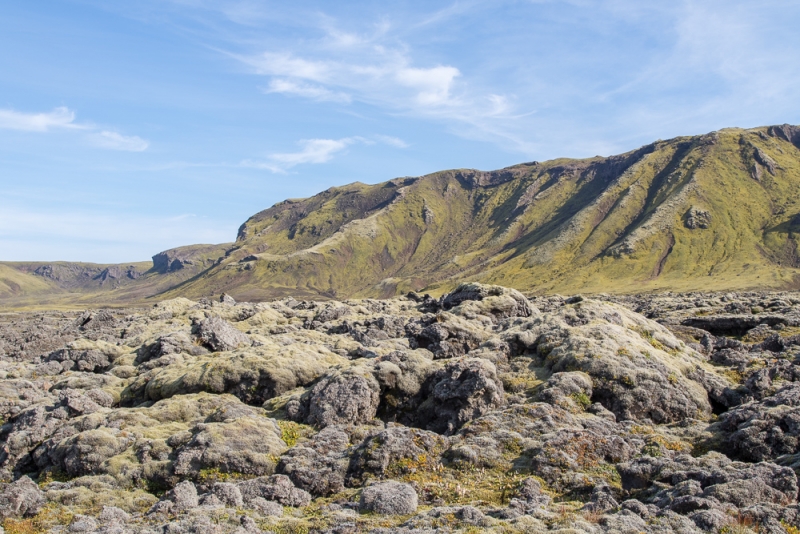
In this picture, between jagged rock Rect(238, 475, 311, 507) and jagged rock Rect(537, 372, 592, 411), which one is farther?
jagged rock Rect(537, 372, 592, 411)

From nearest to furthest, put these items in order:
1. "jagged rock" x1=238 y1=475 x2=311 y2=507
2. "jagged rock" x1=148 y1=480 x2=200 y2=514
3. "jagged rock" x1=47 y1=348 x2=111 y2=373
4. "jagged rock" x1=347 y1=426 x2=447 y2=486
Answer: "jagged rock" x1=148 y1=480 x2=200 y2=514
"jagged rock" x1=238 y1=475 x2=311 y2=507
"jagged rock" x1=347 y1=426 x2=447 y2=486
"jagged rock" x1=47 y1=348 x2=111 y2=373

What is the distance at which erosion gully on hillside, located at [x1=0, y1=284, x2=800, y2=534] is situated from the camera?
16.8 metres

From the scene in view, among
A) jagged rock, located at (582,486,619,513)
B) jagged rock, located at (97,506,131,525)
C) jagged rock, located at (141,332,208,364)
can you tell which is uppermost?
jagged rock, located at (141,332,208,364)

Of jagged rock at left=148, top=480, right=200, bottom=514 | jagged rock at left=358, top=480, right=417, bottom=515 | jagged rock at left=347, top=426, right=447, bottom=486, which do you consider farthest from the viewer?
jagged rock at left=347, top=426, right=447, bottom=486

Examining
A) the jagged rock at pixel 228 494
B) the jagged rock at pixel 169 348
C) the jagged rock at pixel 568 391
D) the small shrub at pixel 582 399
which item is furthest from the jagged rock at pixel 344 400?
the jagged rock at pixel 169 348

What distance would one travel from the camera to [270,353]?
37.4 metres

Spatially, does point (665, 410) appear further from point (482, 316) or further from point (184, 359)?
point (184, 359)

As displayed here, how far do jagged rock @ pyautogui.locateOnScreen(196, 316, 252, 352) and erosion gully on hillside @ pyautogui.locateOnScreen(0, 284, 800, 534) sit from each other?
5337 mm

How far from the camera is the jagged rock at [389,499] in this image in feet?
58.7

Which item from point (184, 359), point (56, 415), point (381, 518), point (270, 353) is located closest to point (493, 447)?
point (381, 518)

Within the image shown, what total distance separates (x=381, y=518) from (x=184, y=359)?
1219 inches

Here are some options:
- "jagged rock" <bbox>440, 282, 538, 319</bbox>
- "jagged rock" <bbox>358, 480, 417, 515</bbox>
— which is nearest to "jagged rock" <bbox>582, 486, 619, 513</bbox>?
"jagged rock" <bbox>358, 480, 417, 515</bbox>

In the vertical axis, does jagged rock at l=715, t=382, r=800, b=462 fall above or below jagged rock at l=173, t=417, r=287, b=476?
above

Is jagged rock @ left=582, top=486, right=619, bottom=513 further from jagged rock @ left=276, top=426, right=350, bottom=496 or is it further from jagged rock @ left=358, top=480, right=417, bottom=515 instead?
jagged rock @ left=276, top=426, right=350, bottom=496
